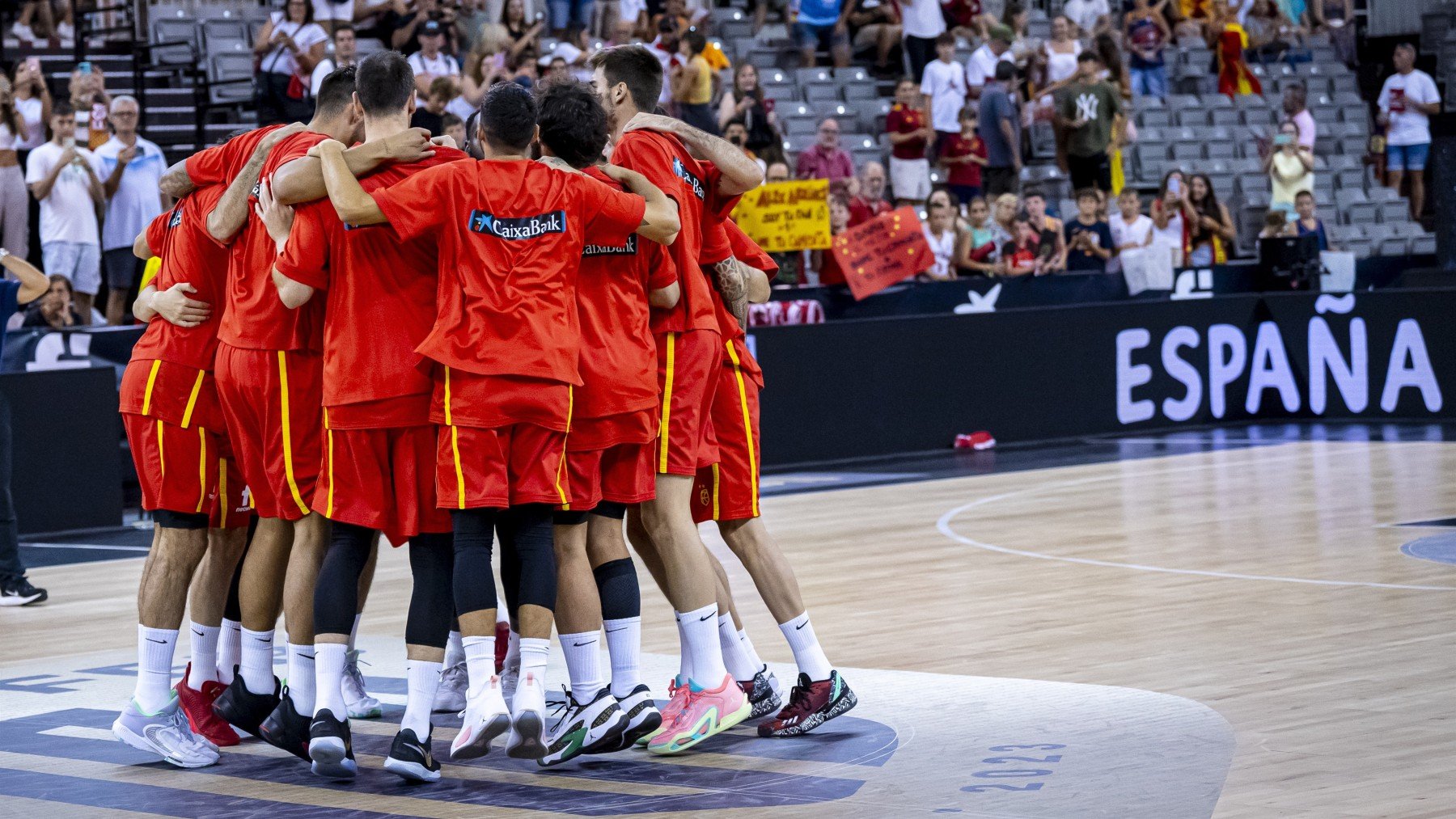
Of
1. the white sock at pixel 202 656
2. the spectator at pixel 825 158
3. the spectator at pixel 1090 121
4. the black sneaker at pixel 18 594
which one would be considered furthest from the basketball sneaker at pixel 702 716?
the spectator at pixel 1090 121

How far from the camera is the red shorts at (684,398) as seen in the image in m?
6.11

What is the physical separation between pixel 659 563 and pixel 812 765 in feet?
3.21

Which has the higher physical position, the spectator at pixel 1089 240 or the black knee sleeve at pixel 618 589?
the spectator at pixel 1089 240

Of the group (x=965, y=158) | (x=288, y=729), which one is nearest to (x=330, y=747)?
(x=288, y=729)

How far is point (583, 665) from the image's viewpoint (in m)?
5.85

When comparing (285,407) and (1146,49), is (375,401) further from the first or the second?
(1146,49)

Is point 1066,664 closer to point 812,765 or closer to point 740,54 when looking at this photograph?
point 812,765

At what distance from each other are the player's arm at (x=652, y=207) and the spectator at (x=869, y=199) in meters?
10.6

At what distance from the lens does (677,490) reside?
6.12m

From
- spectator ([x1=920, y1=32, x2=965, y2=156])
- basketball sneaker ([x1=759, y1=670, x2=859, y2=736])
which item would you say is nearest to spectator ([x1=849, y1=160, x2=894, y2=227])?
spectator ([x1=920, y1=32, x2=965, y2=156])

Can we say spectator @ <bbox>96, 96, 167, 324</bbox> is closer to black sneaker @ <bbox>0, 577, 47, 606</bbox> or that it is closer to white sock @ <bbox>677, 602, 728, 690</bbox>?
black sneaker @ <bbox>0, 577, 47, 606</bbox>

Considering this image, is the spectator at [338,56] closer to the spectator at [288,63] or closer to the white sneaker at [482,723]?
the spectator at [288,63]

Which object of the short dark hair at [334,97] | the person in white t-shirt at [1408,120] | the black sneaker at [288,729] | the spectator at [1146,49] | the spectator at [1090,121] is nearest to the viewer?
the black sneaker at [288,729]

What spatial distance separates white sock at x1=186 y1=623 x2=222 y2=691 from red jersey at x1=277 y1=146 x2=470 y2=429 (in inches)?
41.5
